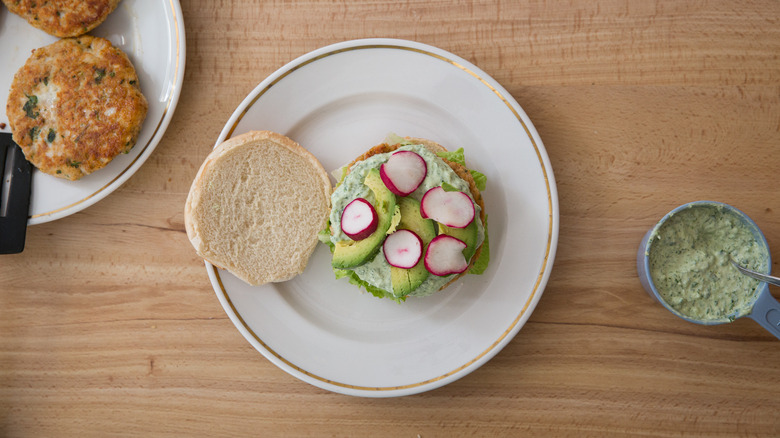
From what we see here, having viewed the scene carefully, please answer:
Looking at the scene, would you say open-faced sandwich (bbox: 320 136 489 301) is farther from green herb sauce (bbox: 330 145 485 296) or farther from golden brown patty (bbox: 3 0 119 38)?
golden brown patty (bbox: 3 0 119 38)

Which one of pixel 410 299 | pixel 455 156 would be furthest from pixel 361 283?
pixel 455 156

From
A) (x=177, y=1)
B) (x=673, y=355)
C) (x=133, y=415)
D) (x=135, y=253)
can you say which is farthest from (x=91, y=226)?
(x=673, y=355)

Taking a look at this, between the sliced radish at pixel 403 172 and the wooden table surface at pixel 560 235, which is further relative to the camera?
the wooden table surface at pixel 560 235

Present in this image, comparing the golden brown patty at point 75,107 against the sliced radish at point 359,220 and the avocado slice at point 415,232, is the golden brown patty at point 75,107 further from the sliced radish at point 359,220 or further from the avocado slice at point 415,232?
the avocado slice at point 415,232

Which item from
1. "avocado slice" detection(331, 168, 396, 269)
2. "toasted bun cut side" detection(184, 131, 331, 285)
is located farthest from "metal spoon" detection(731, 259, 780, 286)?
"toasted bun cut side" detection(184, 131, 331, 285)

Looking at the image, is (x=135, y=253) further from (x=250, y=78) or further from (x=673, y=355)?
(x=673, y=355)

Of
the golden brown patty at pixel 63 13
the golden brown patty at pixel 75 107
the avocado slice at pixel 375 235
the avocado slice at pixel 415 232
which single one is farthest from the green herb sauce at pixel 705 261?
the golden brown patty at pixel 63 13
